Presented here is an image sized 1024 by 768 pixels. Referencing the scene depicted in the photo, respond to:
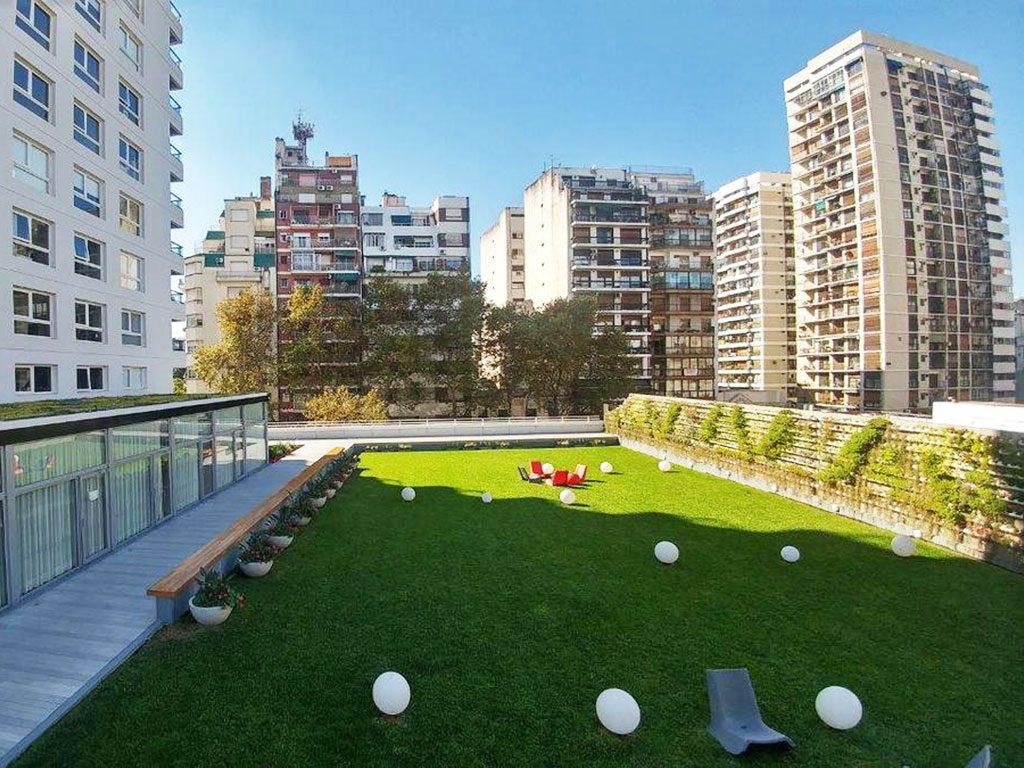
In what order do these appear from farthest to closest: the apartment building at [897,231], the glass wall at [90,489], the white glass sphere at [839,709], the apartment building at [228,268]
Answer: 1. the apartment building at [897,231]
2. the apartment building at [228,268]
3. the glass wall at [90,489]
4. the white glass sphere at [839,709]

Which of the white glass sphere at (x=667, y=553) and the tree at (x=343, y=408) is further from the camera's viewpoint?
the tree at (x=343, y=408)

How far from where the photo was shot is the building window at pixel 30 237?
568 inches

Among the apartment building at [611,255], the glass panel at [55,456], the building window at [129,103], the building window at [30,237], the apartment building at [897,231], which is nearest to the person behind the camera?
the glass panel at [55,456]

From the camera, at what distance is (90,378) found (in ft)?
57.6

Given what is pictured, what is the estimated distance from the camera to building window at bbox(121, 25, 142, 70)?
19244 millimetres

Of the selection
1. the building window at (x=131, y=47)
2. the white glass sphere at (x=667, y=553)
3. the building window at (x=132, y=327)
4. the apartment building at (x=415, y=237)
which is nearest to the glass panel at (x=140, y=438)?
the building window at (x=132, y=327)

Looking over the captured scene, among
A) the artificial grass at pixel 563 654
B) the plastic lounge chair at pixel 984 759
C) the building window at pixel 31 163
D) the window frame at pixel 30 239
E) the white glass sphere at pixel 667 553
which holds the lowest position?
the artificial grass at pixel 563 654

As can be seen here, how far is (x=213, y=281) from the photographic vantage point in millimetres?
46500

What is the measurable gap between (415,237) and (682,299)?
25.0 m

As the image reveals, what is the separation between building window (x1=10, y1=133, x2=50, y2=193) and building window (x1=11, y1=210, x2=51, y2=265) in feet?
2.83

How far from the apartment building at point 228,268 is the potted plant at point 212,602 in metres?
41.8

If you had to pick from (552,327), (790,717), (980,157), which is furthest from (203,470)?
(980,157)

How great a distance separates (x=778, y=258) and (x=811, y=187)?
8.02m

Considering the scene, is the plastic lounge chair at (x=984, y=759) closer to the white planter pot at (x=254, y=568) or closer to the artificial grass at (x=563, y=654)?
the artificial grass at (x=563, y=654)
